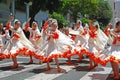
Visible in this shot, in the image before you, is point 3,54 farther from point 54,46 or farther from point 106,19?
point 106,19

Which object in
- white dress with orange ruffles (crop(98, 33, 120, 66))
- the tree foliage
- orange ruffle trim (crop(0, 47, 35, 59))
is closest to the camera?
white dress with orange ruffles (crop(98, 33, 120, 66))

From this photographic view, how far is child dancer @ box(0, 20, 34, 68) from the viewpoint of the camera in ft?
47.8

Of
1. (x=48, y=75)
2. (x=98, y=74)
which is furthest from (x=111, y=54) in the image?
(x=48, y=75)

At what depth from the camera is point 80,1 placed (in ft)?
Answer: 219

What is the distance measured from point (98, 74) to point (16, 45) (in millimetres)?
3300

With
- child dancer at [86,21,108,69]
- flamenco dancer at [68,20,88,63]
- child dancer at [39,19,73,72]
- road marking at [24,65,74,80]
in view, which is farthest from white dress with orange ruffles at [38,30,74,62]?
flamenco dancer at [68,20,88,63]

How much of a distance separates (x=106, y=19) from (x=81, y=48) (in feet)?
269

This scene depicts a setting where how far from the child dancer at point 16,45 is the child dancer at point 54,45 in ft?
3.26

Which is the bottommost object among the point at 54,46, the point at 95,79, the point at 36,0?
the point at 95,79

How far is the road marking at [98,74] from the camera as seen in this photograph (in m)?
12.5

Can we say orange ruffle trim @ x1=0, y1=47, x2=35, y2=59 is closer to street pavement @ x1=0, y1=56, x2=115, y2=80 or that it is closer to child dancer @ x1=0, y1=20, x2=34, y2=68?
child dancer @ x1=0, y1=20, x2=34, y2=68

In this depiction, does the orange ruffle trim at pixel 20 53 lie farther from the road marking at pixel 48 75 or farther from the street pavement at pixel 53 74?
the road marking at pixel 48 75

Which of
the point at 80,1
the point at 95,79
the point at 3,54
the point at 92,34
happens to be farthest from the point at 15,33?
the point at 80,1

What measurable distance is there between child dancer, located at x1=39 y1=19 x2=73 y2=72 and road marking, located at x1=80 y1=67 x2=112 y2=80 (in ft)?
3.71
